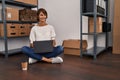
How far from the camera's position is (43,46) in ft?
8.01

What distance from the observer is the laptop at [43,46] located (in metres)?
2.42

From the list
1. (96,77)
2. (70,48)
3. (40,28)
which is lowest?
(96,77)

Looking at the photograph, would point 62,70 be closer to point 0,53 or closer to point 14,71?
point 14,71

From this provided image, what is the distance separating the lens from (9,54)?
126 inches

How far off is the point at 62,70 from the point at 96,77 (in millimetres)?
494

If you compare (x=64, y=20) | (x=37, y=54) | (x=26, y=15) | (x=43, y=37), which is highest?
(x=26, y=15)

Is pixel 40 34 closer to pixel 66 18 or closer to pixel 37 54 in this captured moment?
pixel 37 54

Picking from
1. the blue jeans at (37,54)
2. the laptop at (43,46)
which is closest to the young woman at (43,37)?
the blue jeans at (37,54)

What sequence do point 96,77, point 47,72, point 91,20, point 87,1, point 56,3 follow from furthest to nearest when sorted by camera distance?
point 56,3
point 91,20
point 87,1
point 47,72
point 96,77

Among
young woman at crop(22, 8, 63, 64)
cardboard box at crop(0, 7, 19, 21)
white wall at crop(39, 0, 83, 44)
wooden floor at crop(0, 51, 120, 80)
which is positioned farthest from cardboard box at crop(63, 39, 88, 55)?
cardboard box at crop(0, 7, 19, 21)

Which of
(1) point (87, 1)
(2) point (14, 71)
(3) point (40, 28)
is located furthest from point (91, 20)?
(2) point (14, 71)

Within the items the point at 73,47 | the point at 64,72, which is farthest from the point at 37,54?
the point at 73,47

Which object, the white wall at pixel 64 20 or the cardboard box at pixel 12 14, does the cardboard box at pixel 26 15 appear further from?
the white wall at pixel 64 20

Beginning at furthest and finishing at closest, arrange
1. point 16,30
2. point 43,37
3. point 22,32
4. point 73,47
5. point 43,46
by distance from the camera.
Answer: point 22,32
point 16,30
point 73,47
point 43,37
point 43,46
